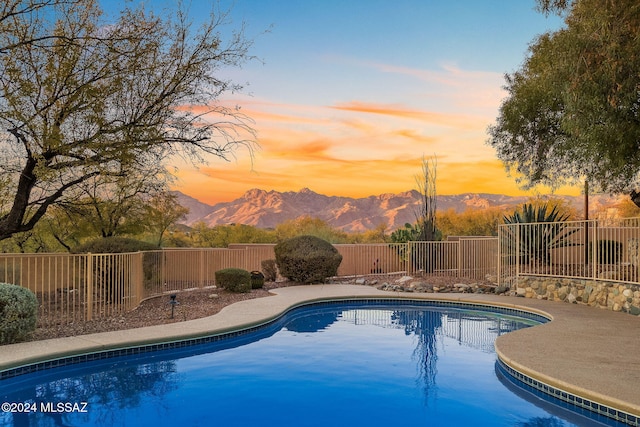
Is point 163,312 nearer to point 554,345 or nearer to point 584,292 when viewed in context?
point 554,345

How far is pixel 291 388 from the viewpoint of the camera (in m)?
6.27

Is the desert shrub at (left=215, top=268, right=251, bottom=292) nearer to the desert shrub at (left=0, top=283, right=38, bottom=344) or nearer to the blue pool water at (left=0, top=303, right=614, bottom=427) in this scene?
the blue pool water at (left=0, top=303, right=614, bottom=427)

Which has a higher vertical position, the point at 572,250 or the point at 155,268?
the point at 572,250

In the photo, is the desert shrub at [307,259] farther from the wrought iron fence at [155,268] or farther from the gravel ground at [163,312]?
the wrought iron fence at [155,268]

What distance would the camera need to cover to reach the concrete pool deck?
5.52m

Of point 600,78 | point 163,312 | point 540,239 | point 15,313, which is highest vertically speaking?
point 600,78

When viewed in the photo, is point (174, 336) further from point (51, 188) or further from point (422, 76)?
point (422, 76)

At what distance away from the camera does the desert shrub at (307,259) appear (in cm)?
1731

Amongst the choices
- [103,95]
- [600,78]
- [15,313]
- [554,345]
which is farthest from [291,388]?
[600,78]

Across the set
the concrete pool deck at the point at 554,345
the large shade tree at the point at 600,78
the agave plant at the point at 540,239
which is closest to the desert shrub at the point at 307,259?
the concrete pool deck at the point at 554,345

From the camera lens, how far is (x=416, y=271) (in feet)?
63.8

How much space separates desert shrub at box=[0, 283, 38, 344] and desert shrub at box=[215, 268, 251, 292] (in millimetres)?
6891

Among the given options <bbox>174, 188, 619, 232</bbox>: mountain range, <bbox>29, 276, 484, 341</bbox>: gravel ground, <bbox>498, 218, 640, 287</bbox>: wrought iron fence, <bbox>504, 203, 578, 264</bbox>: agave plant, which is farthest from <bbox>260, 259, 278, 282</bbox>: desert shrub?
<bbox>174, 188, 619, 232</bbox>: mountain range

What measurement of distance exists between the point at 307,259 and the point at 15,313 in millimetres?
10576
